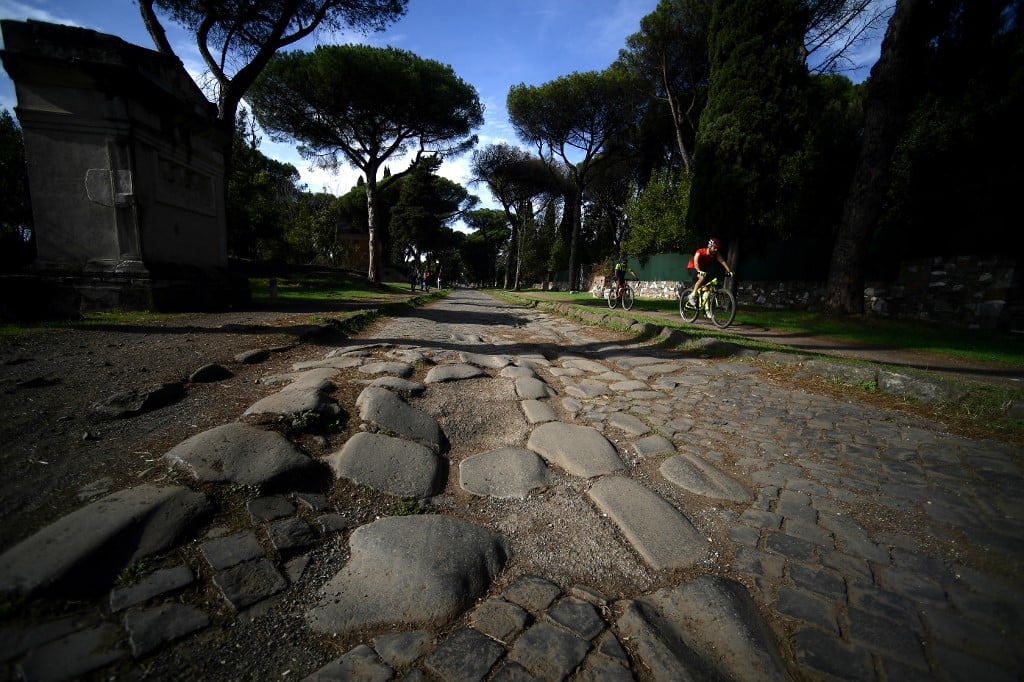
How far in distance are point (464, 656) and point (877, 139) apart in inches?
447

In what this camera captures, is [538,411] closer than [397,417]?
No

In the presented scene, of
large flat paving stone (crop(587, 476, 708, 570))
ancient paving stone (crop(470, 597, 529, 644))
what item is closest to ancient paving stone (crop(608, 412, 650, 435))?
large flat paving stone (crop(587, 476, 708, 570))

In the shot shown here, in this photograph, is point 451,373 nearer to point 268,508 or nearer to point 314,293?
point 268,508

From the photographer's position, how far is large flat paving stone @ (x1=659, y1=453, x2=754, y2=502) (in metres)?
2.00

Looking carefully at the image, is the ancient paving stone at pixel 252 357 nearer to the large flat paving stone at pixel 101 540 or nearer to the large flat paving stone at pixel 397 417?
the large flat paving stone at pixel 397 417

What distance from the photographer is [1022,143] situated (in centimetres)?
769

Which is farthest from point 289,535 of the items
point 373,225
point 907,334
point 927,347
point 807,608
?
point 373,225

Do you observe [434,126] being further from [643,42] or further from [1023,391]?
[1023,391]

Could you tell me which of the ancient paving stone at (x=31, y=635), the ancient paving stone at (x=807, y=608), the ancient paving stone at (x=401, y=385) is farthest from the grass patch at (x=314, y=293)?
the ancient paving stone at (x=807, y=608)

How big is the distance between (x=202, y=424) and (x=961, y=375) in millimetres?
6411

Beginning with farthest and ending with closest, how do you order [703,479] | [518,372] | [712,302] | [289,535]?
1. [712,302]
2. [518,372]
3. [703,479]
4. [289,535]

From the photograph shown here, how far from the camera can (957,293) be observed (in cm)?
833

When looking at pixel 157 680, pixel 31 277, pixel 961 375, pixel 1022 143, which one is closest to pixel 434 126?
pixel 31 277

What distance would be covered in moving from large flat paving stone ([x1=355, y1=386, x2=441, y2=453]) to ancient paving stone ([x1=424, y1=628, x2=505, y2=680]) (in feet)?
3.74
